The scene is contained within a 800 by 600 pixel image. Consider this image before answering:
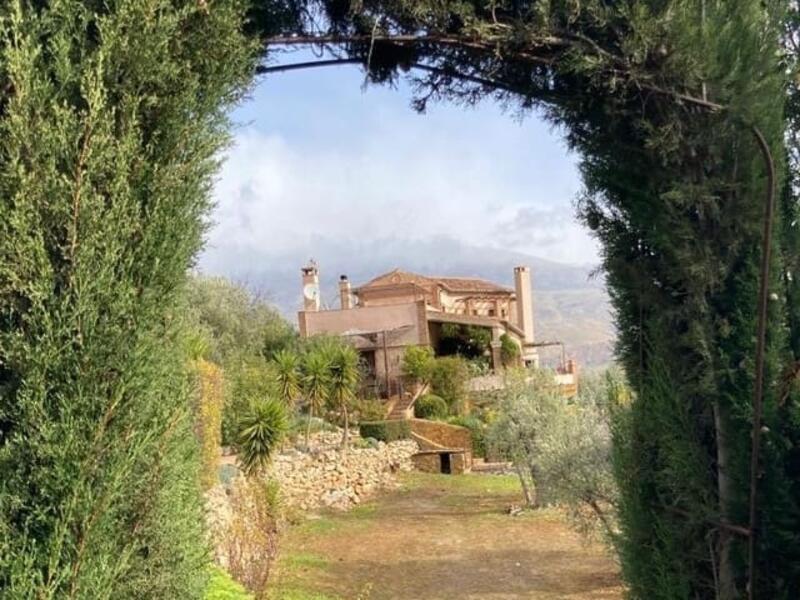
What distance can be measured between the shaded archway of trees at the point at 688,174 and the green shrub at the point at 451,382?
2735 centimetres

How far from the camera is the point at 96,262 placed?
214 cm

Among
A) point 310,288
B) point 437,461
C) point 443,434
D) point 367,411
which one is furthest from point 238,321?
point 310,288

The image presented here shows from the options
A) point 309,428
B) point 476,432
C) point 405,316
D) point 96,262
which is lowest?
point 476,432

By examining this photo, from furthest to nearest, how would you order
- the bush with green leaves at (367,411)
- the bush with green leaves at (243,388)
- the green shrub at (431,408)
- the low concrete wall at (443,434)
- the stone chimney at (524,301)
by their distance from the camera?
1. the stone chimney at (524,301)
2. the green shrub at (431,408)
3. the bush with green leaves at (367,411)
4. the low concrete wall at (443,434)
5. the bush with green leaves at (243,388)

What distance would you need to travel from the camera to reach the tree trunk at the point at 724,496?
2867 millimetres

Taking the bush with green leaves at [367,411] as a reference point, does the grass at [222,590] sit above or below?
below

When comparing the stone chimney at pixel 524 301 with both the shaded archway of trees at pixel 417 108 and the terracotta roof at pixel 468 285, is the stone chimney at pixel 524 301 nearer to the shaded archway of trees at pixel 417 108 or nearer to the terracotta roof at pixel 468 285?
the terracotta roof at pixel 468 285

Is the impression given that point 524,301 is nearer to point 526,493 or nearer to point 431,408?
point 431,408

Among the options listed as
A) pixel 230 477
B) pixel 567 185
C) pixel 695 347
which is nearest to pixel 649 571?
pixel 695 347

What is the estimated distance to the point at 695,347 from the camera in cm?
292

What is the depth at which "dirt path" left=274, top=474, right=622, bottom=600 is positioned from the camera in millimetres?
10617

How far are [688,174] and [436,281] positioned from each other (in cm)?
4258

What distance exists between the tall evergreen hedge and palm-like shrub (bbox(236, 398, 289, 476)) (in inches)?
426

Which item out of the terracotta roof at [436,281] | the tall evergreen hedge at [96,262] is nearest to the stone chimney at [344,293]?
the terracotta roof at [436,281]
